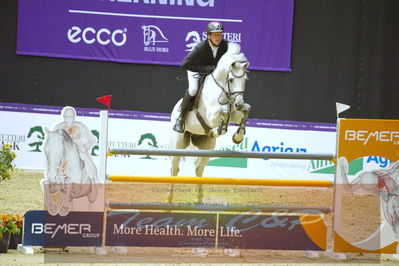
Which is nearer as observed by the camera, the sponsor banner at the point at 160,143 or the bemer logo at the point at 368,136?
the bemer logo at the point at 368,136

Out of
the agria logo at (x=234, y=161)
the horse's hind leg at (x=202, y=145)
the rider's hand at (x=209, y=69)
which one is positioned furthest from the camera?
the agria logo at (x=234, y=161)

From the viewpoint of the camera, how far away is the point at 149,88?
9875mm

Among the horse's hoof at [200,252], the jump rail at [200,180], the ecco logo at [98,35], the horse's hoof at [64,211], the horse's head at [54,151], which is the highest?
the ecco logo at [98,35]

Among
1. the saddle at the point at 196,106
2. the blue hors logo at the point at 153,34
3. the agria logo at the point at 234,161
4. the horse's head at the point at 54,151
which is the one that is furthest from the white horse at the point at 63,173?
the blue hors logo at the point at 153,34

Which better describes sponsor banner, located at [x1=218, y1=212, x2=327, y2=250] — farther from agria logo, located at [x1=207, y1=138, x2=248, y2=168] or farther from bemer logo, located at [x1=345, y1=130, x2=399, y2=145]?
agria logo, located at [x1=207, y1=138, x2=248, y2=168]

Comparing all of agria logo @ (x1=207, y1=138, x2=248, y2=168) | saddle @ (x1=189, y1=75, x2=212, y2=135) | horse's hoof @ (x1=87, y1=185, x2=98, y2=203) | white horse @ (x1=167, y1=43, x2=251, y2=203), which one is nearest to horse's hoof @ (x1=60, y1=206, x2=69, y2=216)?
horse's hoof @ (x1=87, y1=185, x2=98, y2=203)

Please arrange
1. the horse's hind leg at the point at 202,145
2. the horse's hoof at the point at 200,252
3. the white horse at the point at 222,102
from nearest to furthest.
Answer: the horse's hoof at the point at 200,252, the white horse at the point at 222,102, the horse's hind leg at the point at 202,145

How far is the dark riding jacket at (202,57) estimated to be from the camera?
5.52 m

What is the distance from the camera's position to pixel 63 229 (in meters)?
4.76

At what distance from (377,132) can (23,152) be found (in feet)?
19.5

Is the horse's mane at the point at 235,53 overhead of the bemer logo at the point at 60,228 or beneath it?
overhead

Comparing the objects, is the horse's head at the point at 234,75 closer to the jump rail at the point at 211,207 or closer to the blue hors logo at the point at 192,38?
the jump rail at the point at 211,207

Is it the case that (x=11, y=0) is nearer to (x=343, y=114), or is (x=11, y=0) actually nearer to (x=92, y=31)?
(x=92, y=31)

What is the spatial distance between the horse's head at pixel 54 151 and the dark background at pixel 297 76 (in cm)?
504
